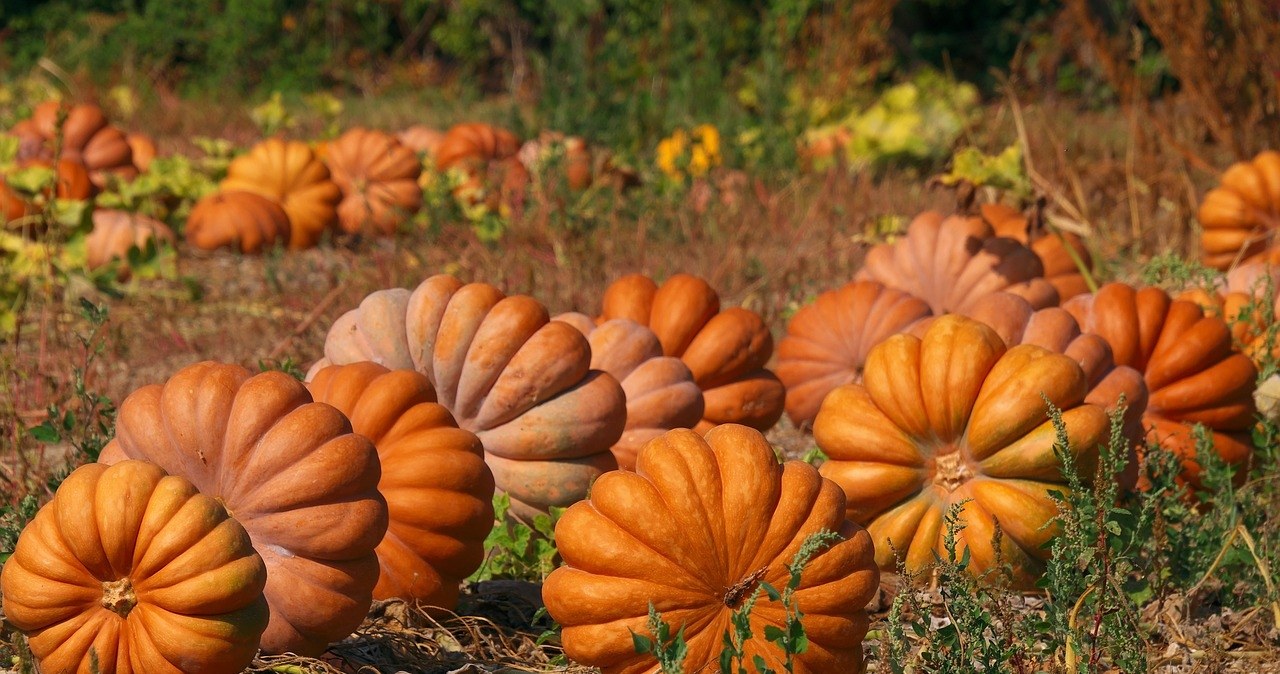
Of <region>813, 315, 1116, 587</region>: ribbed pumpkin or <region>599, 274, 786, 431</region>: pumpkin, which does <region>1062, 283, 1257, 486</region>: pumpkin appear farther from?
<region>599, 274, 786, 431</region>: pumpkin

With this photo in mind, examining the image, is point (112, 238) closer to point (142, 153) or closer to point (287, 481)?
point (142, 153)

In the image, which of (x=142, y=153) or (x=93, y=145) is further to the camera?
(x=142, y=153)

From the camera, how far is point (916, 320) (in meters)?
4.62

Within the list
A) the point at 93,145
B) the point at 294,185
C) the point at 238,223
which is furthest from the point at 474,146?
the point at 93,145

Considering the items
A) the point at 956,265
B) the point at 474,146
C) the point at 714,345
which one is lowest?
the point at 714,345

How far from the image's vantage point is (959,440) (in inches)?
131

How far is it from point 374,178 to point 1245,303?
4.75 metres

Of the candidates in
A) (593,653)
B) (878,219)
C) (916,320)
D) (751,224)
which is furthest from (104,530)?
(751,224)

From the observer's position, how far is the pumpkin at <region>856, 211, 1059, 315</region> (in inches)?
196

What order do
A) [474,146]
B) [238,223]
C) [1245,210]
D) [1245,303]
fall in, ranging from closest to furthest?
[1245,303] < [1245,210] < [238,223] < [474,146]

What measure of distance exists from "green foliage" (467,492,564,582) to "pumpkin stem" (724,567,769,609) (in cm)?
93

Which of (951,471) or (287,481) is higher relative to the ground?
(951,471)

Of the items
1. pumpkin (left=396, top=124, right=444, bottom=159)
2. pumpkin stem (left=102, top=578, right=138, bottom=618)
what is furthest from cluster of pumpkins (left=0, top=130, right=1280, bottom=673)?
pumpkin (left=396, top=124, right=444, bottom=159)

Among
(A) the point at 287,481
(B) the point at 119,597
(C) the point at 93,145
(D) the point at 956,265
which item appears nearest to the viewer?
(B) the point at 119,597
